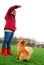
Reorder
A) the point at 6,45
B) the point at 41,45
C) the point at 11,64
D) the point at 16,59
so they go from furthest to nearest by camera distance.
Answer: the point at 41,45, the point at 6,45, the point at 16,59, the point at 11,64

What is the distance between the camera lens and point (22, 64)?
5367mm

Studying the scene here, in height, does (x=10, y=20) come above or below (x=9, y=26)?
above

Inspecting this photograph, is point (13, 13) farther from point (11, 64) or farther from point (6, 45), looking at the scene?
point (11, 64)

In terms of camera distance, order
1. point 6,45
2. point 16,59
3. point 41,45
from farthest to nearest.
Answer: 1. point 41,45
2. point 6,45
3. point 16,59

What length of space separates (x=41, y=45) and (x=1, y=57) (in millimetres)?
3652

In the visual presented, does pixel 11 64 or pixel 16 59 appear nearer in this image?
pixel 11 64

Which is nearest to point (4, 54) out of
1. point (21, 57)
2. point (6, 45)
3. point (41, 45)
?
point (6, 45)

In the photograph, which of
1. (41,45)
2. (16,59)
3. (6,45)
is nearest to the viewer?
(16,59)

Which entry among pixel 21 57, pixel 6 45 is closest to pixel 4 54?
pixel 6 45

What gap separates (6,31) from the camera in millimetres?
6023

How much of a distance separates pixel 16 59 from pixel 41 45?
12.1 ft

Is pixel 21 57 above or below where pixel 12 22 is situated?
below

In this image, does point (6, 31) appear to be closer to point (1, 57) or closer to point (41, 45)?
point (1, 57)

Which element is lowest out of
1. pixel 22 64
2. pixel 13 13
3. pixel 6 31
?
pixel 22 64
